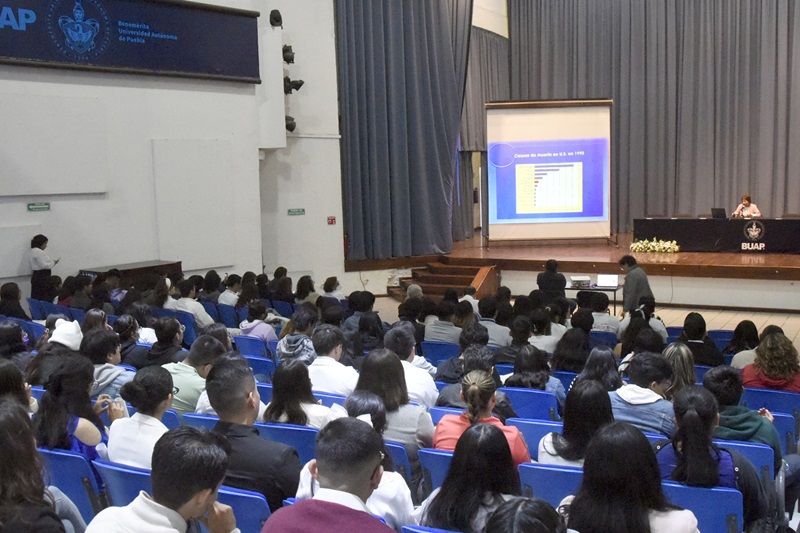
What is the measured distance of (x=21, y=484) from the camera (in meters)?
2.07

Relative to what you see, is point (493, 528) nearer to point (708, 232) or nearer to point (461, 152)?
point (708, 232)

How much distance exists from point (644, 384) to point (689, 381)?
1.16 ft

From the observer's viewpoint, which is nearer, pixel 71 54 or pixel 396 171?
pixel 71 54

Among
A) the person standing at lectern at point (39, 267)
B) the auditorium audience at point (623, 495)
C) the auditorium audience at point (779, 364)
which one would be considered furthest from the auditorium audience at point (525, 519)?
the person standing at lectern at point (39, 267)

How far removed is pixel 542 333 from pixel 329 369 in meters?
1.93

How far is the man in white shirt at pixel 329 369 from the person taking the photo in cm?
445

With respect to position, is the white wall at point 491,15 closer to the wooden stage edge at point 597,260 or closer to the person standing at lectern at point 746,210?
the wooden stage edge at point 597,260

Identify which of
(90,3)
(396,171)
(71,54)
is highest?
(90,3)

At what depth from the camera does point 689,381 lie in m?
4.12

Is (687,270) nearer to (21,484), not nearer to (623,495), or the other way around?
(623,495)

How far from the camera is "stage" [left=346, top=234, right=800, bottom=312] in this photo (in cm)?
1049

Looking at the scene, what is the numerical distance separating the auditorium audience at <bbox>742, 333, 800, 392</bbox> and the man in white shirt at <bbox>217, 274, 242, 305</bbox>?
463 centimetres

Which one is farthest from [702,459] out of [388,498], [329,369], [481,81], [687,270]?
[481,81]

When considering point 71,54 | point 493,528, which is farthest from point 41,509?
point 71,54
